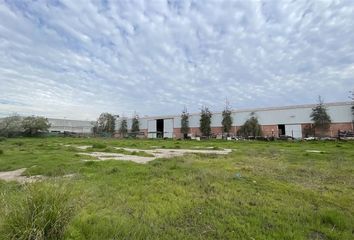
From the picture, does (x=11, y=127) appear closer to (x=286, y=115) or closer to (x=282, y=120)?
(x=282, y=120)

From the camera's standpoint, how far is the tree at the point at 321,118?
38469 millimetres

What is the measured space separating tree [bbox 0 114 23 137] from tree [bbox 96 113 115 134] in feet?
71.2

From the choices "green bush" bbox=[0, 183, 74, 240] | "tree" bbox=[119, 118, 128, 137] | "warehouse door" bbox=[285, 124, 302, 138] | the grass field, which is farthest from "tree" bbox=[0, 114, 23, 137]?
"green bush" bbox=[0, 183, 74, 240]

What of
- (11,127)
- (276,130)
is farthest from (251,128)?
(11,127)

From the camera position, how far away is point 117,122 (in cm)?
7800

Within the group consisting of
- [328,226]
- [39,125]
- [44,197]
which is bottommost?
[328,226]

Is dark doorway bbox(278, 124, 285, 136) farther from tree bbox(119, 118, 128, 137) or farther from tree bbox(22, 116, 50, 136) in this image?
tree bbox(22, 116, 50, 136)

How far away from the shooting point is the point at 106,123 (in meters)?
74.6

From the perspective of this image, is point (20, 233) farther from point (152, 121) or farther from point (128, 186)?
point (152, 121)

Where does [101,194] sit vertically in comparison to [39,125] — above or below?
below

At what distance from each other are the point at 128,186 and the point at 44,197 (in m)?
4.09

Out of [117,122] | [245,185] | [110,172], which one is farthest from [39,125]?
[245,185]

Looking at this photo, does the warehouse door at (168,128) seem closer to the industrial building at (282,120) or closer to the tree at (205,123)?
the industrial building at (282,120)

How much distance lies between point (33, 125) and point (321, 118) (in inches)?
2097
